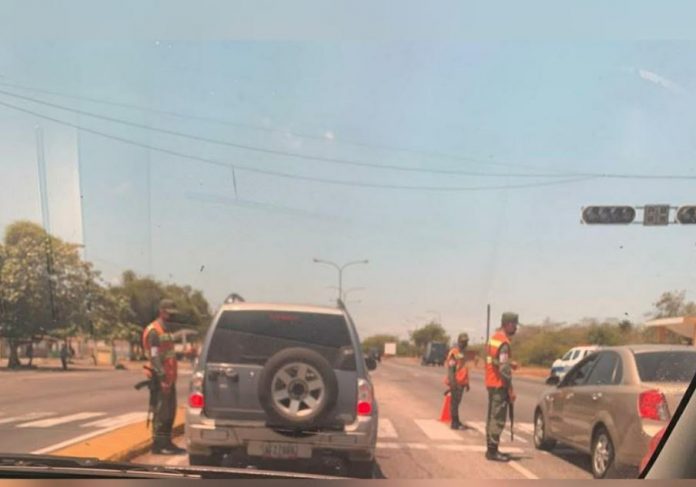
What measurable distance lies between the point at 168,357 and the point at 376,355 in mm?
1658

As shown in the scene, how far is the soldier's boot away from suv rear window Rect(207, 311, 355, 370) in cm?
143

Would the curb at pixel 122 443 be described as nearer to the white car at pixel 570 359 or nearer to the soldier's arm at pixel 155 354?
the soldier's arm at pixel 155 354

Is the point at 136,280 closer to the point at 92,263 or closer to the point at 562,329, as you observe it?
the point at 92,263

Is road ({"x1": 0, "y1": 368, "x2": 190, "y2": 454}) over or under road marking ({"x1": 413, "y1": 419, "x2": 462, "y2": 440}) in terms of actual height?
over

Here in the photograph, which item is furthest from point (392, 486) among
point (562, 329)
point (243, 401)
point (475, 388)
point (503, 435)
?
point (503, 435)

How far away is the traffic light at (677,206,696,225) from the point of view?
4.59 meters

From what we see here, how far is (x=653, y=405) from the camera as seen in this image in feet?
16.9

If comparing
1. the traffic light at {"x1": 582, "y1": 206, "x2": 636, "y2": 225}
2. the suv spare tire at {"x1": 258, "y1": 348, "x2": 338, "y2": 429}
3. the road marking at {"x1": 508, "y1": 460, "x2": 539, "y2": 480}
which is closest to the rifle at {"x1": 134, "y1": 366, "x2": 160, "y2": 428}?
the suv spare tire at {"x1": 258, "y1": 348, "x2": 338, "y2": 429}

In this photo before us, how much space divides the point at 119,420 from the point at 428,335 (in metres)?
2.80

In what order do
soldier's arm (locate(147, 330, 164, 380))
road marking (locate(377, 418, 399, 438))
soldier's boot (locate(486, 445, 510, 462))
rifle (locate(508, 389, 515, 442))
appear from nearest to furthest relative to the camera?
soldier's arm (locate(147, 330, 164, 380)), soldier's boot (locate(486, 445, 510, 462)), rifle (locate(508, 389, 515, 442)), road marking (locate(377, 418, 399, 438))

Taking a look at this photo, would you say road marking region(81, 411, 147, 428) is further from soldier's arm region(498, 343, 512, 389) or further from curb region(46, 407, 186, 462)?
soldier's arm region(498, 343, 512, 389)

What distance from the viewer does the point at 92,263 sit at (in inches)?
210

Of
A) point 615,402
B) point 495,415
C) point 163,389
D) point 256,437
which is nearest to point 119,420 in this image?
point 163,389

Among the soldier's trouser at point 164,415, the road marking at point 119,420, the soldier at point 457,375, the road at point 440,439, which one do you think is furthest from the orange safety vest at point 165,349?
the soldier at point 457,375
